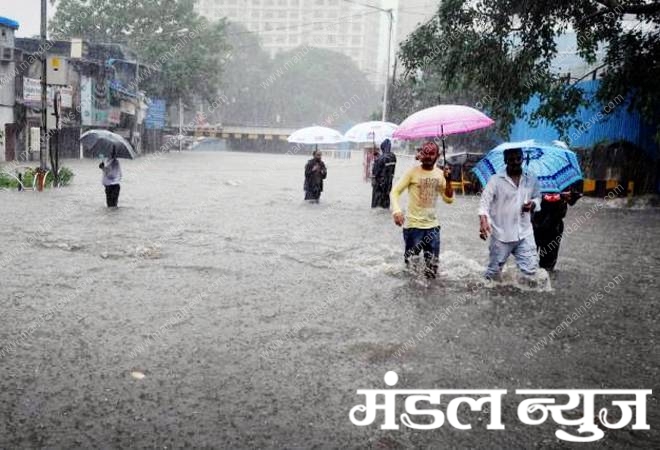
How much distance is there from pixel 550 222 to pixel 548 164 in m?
1.12

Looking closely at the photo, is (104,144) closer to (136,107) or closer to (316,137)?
(316,137)

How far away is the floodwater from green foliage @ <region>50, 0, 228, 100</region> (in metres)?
39.2

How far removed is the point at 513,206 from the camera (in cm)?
641

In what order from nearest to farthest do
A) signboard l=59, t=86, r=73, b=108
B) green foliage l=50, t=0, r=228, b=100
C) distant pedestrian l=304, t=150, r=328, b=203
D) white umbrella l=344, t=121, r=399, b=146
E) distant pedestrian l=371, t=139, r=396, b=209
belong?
distant pedestrian l=371, t=139, r=396, b=209 < distant pedestrian l=304, t=150, r=328, b=203 < white umbrella l=344, t=121, r=399, b=146 < signboard l=59, t=86, r=73, b=108 < green foliage l=50, t=0, r=228, b=100

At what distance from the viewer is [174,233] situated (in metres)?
10.5

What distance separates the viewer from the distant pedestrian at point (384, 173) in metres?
14.1

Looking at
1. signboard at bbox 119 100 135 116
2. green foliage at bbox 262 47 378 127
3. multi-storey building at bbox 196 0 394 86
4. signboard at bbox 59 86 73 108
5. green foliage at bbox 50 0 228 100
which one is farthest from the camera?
multi-storey building at bbox 196 0 394 86

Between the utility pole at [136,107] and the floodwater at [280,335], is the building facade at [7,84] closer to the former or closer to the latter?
the utility pole at [136,107]

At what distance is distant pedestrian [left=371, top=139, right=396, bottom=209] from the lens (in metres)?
14.1

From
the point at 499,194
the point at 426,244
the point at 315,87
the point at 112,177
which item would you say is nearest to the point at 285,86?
the point at 315,87

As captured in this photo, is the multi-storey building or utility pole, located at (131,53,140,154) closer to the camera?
utility pole, located at (131,53,140,154)

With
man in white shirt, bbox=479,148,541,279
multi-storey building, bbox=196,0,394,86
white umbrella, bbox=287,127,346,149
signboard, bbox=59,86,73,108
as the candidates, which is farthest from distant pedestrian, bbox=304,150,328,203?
multi-storey building, bbox=196,0,394,86

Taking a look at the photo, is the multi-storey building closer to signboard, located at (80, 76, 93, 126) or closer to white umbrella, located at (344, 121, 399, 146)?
signboard, located at (80, 76, 93, 126)

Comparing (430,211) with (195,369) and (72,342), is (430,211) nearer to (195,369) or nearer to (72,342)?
(195,369)
